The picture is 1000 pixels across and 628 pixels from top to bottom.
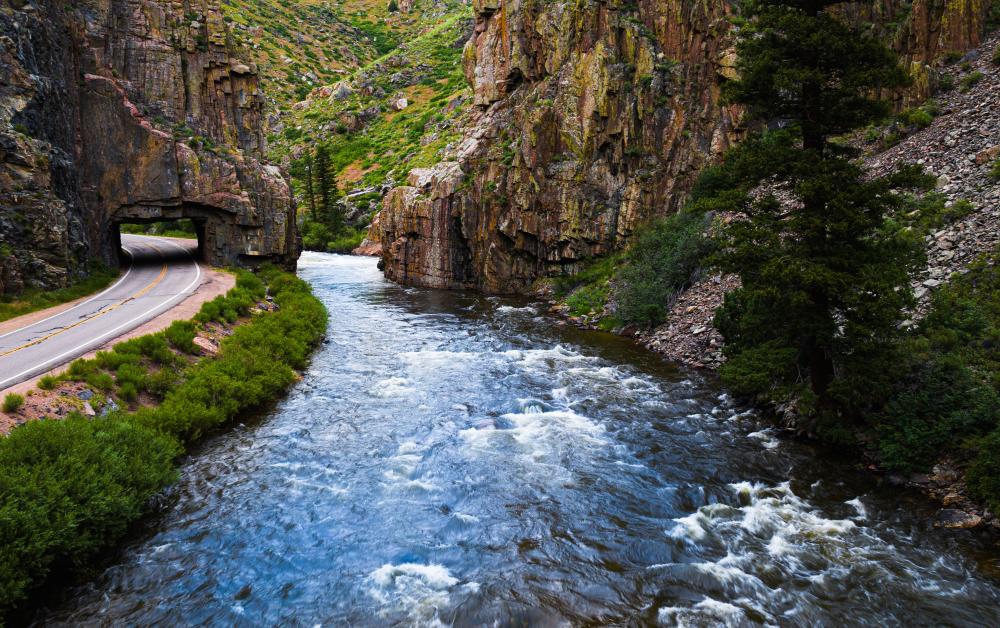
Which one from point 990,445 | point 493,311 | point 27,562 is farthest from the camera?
point 493,311

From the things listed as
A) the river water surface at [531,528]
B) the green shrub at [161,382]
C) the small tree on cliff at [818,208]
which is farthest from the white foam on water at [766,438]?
the green shrub at [161,382]

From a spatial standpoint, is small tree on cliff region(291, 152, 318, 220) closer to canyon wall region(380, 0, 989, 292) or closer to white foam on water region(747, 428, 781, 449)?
canyon wall region(380, 0, 989, 292)

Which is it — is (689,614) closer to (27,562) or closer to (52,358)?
(27,562)

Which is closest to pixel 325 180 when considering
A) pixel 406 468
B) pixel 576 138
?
pixel 576 138

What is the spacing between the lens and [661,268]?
29.5 metres

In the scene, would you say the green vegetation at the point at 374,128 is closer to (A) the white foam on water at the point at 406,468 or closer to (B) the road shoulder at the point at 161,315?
(B) the road shoulder at the point at 161,315

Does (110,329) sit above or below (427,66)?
below

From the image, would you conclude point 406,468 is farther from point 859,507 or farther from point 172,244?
point 172,244

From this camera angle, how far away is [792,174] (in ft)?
44.7

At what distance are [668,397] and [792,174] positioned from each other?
8.67m

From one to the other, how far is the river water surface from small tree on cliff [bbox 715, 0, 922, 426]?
10.5ft

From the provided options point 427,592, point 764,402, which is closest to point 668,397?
point 764,402

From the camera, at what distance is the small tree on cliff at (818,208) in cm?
1257

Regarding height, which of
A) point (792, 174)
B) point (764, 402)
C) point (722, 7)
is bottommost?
point (764, 402)
